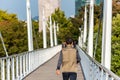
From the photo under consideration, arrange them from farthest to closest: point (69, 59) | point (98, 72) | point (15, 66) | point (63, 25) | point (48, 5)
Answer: point (48, 5) → point (63, 25) → point (15, 66) → point (98, 72) → point (69, 59)

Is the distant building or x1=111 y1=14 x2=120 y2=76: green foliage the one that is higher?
the distant building

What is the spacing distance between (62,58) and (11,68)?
18.7 ft

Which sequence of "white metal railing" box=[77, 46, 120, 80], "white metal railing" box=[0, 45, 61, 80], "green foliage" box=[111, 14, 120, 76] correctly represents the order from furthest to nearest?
"green foliage" box=[111, 14, 120, 76] < "white metal railing" box=[0, 45, 61, 80] < "white metal railing" box=[77, 46, 120, 80]

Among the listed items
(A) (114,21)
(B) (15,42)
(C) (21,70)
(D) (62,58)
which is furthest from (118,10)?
(D) (62,58)

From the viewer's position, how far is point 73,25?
4966 inches

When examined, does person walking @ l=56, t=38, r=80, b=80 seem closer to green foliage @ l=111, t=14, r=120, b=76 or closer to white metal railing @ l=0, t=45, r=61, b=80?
white metal railing @ l=0, t=45, r=61, b=80

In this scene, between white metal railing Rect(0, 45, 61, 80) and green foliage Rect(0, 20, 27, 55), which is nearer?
white metal railing Rect(0, 45, 61, 80)

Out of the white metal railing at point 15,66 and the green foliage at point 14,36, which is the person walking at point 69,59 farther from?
the green foliage at point 14,36

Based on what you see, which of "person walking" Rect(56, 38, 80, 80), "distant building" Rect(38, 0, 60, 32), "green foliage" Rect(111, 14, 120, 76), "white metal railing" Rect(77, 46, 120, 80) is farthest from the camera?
"distant building" Rect(38, 0, 60, 32)

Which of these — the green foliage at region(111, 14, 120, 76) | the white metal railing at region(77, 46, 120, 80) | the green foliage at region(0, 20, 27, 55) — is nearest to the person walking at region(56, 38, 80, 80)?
the white metal railing at region(77, 46, 120, 80)

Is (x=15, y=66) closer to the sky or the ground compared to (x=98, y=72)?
closer to the ground

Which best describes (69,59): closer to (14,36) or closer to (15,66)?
(15,66)

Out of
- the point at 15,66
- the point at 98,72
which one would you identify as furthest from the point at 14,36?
the point at 98,72

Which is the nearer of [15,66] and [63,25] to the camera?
[15,66]
